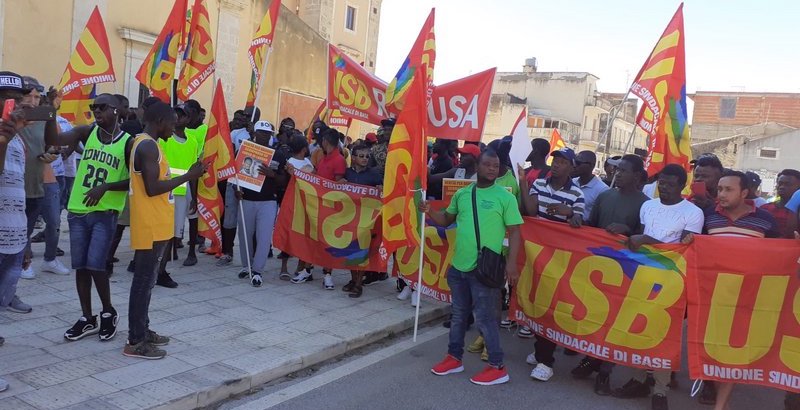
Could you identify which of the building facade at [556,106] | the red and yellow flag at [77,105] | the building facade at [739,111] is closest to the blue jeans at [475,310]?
the red and yellow flag at [77,105]

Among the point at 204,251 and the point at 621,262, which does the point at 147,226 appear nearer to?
the point at 621,262

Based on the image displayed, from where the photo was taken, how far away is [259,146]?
736 centimetres

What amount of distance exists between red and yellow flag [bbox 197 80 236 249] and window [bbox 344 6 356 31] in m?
26.9

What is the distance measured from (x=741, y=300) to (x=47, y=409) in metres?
4.84

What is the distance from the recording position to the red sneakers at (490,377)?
5.11 meters

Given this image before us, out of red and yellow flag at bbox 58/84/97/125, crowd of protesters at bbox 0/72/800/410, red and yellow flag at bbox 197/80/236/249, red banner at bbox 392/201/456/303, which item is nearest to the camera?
crowd of protesters at bbox 0/72/800/410

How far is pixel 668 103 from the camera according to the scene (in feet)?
23.0

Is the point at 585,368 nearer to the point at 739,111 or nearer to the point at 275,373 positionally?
the point at 275,373

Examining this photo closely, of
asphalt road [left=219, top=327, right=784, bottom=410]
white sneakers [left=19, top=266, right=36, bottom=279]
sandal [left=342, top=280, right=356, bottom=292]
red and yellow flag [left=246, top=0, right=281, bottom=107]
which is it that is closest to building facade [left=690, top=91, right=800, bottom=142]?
red and yellow flag [left=246, top=0, right=281, bottom=107]

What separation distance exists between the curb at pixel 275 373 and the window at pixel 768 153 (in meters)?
40.3

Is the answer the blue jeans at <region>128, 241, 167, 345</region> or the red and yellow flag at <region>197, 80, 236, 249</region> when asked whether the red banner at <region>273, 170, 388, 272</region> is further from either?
the blue jeans at <region>128, 241, 167, 345</region>

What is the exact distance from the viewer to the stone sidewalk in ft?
13.7

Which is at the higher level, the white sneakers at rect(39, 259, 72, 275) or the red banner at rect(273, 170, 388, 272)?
the red banner at rect(273, 170, 388, 272)

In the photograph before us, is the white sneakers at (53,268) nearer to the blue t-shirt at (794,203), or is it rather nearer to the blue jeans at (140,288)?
the blue jeans at (140,288)
